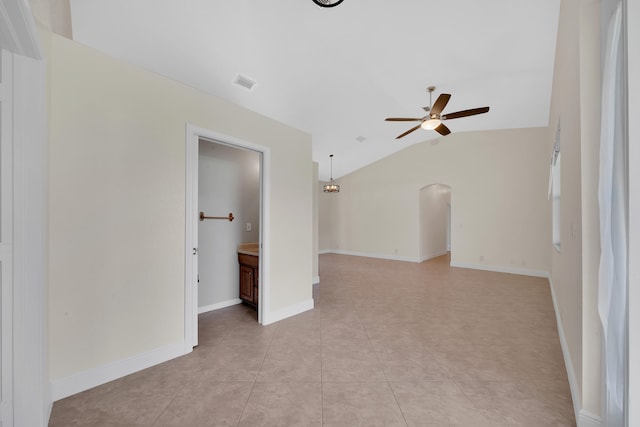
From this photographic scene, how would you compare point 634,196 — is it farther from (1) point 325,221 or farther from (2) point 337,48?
(1) point 325,221

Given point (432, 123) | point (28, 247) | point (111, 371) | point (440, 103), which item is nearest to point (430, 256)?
point (432, 123)

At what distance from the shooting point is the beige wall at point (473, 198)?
5.96 m

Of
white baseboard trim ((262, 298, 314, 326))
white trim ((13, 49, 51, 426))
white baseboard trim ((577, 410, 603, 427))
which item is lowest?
white baseboard trim ((262, 298, 314, 326))

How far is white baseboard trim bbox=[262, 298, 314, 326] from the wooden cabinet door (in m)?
0.53

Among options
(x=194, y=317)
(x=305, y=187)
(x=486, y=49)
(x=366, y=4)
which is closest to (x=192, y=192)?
(x=194, y=317)

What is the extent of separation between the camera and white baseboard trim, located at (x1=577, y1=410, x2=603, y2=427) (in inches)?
57.3

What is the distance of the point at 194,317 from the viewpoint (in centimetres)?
254

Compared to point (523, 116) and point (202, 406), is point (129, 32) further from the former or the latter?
point (523, 116)

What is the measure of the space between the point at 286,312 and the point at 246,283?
765 mm

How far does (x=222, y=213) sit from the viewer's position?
153 inches

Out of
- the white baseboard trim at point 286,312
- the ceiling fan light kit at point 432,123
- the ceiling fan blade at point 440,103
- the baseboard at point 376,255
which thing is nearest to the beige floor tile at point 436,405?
the white baseboard trim at point 286,312

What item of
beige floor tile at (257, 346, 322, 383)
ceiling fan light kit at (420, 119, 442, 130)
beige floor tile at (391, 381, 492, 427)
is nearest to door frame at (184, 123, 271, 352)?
beige floor tile at (257, 346, 322, 383)

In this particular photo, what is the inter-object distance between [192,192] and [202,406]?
67.2 inches

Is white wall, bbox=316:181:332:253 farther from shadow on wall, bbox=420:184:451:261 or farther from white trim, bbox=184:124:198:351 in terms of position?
white trim, bbox=184:124:198:351
